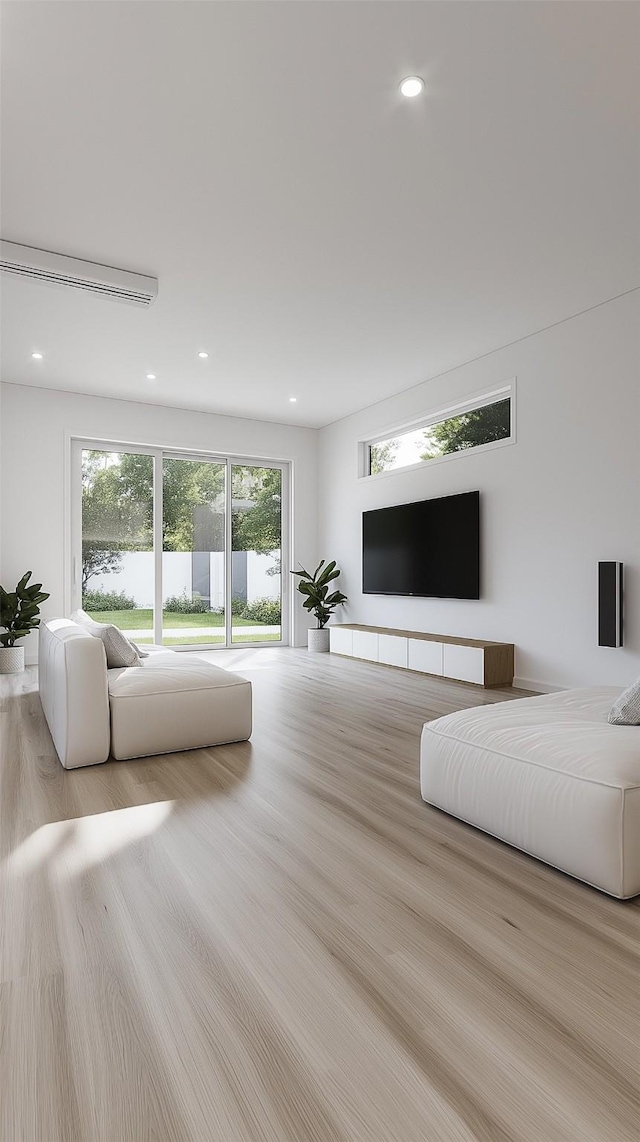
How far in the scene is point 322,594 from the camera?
7.57 meters

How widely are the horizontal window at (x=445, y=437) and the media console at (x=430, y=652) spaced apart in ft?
5.91

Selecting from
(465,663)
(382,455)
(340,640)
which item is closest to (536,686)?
(465,663)

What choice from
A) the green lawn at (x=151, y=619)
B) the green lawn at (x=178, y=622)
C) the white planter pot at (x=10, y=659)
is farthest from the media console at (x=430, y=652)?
the white planter pot at (x=10, y=659)

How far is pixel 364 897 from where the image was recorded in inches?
69.1

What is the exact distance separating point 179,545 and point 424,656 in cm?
327

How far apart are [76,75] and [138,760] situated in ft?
9.81

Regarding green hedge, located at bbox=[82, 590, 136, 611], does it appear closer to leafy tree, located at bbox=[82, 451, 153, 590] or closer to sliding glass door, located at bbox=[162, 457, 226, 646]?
leafy tree, located at bbox=[82, 451, 153, 590]

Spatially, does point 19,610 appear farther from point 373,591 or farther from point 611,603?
point 611,603

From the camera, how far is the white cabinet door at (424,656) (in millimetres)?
5562

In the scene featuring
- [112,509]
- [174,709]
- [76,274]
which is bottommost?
[174,709]

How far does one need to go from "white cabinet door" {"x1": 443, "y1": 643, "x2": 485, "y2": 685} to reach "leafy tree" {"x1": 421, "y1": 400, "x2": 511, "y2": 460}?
1.88m

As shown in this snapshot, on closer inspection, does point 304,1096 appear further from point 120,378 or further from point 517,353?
point 120,378

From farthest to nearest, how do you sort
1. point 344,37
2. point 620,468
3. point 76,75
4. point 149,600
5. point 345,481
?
point 345,481 < point 149,600 < point 620,468 < point 76,75 < point 344,37

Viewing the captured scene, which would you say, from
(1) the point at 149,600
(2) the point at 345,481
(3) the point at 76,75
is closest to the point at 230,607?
(1) the point at 149,600
